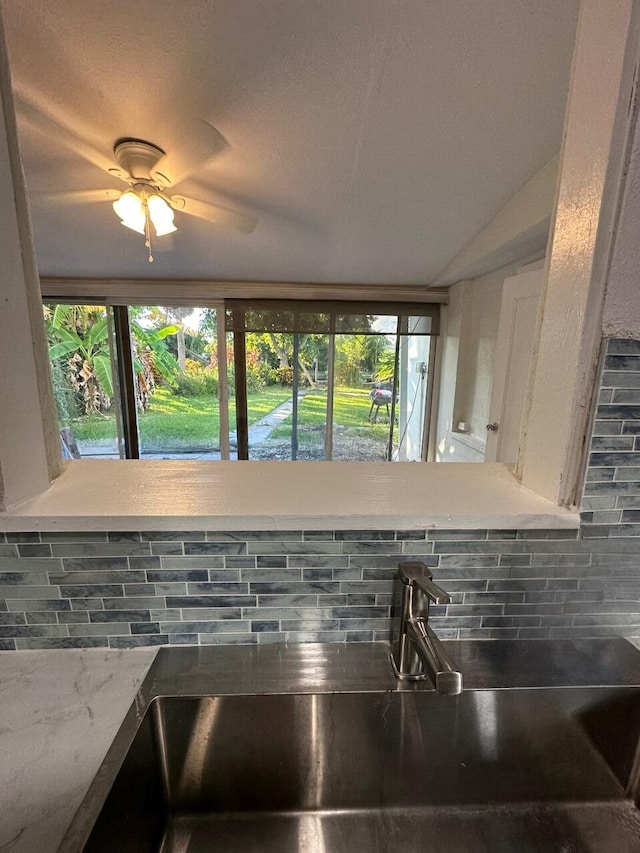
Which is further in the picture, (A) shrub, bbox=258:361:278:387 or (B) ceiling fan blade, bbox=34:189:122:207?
(A) shrub, bbox=258:361:278:387

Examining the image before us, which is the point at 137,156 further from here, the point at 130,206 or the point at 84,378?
the point at 84,378

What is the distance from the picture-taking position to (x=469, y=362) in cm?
318

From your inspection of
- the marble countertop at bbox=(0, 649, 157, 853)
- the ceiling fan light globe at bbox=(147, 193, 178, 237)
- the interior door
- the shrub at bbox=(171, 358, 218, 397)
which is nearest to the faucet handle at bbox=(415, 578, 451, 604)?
the marble countertop at bbox=(0, 649, 157, 853)

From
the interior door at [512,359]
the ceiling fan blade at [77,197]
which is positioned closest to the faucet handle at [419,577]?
the interior door at [512,359]

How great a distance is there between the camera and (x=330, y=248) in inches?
102

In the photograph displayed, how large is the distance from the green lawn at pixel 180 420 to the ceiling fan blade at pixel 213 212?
2078 mm

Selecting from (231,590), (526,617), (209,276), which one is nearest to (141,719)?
(231,590)

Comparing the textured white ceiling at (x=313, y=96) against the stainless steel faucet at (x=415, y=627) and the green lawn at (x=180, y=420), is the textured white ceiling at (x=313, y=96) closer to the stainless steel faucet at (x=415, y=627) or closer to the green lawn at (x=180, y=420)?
the stainless steel faucet at (x=415, y=627)

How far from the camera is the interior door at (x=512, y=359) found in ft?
6.41

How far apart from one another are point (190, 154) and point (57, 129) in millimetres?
515

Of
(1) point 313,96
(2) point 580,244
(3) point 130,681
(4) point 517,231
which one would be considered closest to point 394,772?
(3) point 130,681

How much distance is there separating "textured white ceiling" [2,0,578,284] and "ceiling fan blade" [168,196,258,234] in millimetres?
63

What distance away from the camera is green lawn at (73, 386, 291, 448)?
12.9 ft

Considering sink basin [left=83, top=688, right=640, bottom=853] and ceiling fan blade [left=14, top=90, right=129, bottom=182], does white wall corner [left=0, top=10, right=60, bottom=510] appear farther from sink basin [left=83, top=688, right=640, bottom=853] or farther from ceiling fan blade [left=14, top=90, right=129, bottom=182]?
ceiling fan blade [left=14, top=90, right=129, bottom=182]
